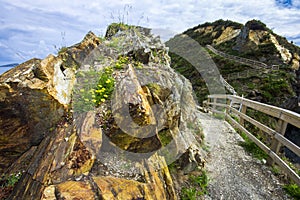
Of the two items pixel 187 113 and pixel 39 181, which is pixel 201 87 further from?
pixel 39 181

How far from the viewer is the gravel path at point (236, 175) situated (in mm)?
3326

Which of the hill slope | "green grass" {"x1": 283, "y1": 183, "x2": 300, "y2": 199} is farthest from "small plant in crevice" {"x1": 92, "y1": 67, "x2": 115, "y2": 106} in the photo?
the hill slope

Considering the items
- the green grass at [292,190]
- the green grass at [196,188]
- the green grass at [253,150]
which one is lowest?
the green grass at [196,188]

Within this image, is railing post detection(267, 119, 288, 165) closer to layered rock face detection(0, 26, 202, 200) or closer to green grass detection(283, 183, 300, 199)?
green grass detection(283, 183, 300, 199)

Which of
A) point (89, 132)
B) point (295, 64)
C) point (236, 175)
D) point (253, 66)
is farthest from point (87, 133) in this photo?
point (295, 64)

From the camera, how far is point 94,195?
1.86 meters

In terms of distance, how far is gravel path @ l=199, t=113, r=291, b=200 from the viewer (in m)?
3.33

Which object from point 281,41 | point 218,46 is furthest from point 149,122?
point 218,46

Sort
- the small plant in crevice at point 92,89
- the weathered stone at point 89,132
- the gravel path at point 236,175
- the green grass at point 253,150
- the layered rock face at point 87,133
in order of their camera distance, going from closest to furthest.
→ the layered rock face at point 87,133
the weathered stone at point 89,132
the small plant in crevice at point 92,89
the gravel path at point 236,175
the green grass at point 253,150

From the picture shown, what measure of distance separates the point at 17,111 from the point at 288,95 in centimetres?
2663

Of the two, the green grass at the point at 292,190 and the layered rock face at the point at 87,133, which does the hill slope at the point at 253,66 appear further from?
the green grass at the point at 292,190

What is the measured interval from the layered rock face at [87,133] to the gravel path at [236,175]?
0.65m

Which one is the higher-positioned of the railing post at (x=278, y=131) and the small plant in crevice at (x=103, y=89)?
the small plant in crevice at (x=103, y=89)

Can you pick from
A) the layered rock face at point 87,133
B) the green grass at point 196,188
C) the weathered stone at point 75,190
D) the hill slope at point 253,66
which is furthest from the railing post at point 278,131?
the hill slope at point 253,66
